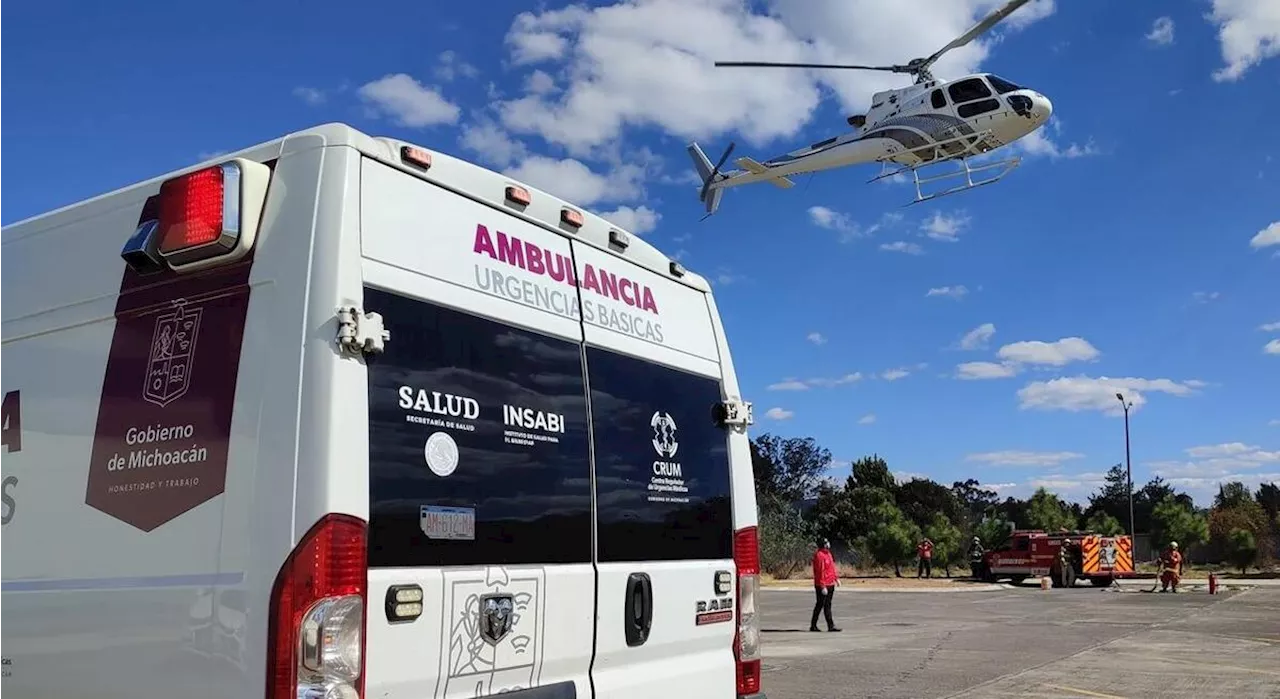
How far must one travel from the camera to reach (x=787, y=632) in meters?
18.2

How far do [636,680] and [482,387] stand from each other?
54.4 inches

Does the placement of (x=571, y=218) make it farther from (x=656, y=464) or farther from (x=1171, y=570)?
(x=1171, y=570)

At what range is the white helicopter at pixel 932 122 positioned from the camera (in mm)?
28797

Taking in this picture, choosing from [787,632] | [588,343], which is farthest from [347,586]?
[787,632]

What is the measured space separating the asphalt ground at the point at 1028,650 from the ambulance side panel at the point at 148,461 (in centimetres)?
815

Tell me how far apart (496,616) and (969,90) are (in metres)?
28.3

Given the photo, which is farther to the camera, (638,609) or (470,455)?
(638,609)

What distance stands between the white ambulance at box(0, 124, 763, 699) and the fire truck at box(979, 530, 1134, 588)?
35.5 metres

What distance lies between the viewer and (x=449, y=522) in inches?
132

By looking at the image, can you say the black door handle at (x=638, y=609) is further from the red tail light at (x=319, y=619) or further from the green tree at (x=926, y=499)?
the green tree at (x=926, y=499)

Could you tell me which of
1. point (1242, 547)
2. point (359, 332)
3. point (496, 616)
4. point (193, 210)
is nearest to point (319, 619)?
point (496, 616)

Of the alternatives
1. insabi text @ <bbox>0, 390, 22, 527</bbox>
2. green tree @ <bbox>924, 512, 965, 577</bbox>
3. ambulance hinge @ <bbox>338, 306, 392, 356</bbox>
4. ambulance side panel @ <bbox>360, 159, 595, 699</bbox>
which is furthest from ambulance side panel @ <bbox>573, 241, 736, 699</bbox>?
green tree @ <bbox>924, 512, 965, 577</bbox>

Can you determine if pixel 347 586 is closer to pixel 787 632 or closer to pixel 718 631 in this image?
pixel 718 631

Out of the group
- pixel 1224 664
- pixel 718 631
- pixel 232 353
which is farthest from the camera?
pixel 1224 664
